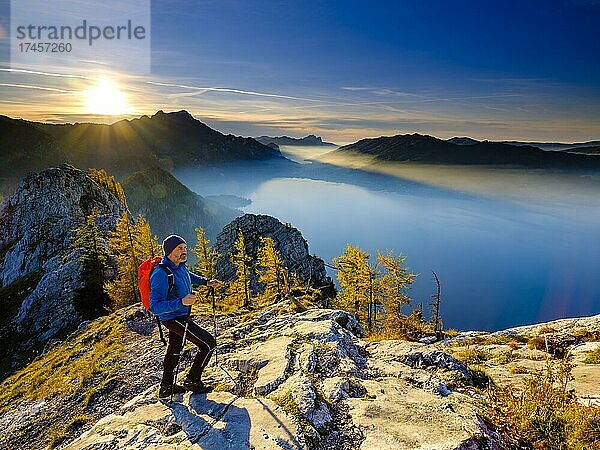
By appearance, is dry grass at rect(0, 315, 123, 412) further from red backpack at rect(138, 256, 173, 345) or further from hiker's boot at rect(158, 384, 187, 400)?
red backpack at rect(138, 256, 173, 345)

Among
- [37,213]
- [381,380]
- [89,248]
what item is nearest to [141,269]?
[381,380]

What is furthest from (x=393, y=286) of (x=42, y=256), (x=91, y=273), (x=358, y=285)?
(x=42, y=256)

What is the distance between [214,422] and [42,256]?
7129 centimetres

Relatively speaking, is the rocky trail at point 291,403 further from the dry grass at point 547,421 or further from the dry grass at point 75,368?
the dry grass at point 75,368

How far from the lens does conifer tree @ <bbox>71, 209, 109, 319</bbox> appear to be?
43.8m

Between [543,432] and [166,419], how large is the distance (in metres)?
7.29

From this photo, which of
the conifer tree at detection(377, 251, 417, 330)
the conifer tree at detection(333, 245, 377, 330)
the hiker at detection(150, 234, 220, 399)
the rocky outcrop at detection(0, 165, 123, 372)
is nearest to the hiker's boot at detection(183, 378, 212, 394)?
the hiker at detection(150, 234, 220, 399)

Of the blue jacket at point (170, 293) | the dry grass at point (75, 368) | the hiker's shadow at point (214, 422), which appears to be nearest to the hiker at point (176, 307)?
the blue jacket at point (170, 293)

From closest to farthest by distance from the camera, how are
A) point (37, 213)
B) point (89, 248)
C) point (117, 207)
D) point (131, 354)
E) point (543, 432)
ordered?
point (543, 432), point (131, 354), point (89, 248), point (37, 213), point (117, 207)

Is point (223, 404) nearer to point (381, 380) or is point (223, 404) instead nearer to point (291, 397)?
point (291, 397)

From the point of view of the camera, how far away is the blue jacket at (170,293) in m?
7.41

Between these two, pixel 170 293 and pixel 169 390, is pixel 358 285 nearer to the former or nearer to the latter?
pixel 169 390

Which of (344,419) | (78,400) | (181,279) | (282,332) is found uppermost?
(181,279)

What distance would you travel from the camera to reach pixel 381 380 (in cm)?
904
